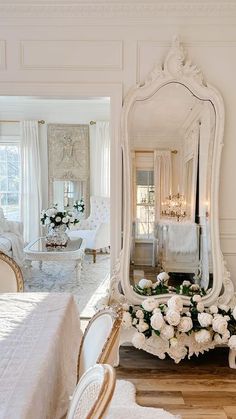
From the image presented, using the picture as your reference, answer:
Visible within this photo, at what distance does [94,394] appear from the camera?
3.09 ft

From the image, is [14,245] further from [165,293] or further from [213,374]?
[213,374]

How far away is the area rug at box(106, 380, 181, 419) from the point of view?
2025 millimetres

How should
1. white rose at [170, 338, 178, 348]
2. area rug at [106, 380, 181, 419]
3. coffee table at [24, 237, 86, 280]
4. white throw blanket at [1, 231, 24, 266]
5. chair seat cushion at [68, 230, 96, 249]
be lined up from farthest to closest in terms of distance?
chair seat cushion at [68, 230, 96, 249], white throw blanket at [1, 231, 24, 266], coffee table at [24, 237, 86, 280], white rose at [170, 338, 178, 348], area rug at [106, 380, 181, 419]

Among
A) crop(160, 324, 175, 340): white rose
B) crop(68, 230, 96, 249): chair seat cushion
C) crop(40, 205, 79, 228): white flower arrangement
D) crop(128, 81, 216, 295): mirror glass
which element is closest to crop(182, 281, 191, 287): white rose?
crop(128, 81, 216, 295): mirror glass

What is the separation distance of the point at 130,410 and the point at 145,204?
152cm

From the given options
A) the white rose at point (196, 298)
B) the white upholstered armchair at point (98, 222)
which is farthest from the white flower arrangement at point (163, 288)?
the white upholstered armchair at point (98, 222)

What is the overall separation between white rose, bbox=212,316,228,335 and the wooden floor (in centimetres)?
34

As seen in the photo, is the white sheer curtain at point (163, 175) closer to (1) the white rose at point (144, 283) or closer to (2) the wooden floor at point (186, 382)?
(1) the white rose at point (144, 283)

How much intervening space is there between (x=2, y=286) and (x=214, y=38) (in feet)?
8.24

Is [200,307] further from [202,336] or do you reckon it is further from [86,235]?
[86,235]

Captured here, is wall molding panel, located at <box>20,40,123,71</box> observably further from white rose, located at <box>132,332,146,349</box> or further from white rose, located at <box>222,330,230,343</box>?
white rose, located at <box>222,330,230,343</box>

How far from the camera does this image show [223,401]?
7.45 ft

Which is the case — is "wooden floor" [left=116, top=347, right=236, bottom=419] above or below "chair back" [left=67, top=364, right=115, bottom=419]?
below

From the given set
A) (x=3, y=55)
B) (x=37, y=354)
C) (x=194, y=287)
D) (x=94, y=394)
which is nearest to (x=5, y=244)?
(x=3, y=55)
